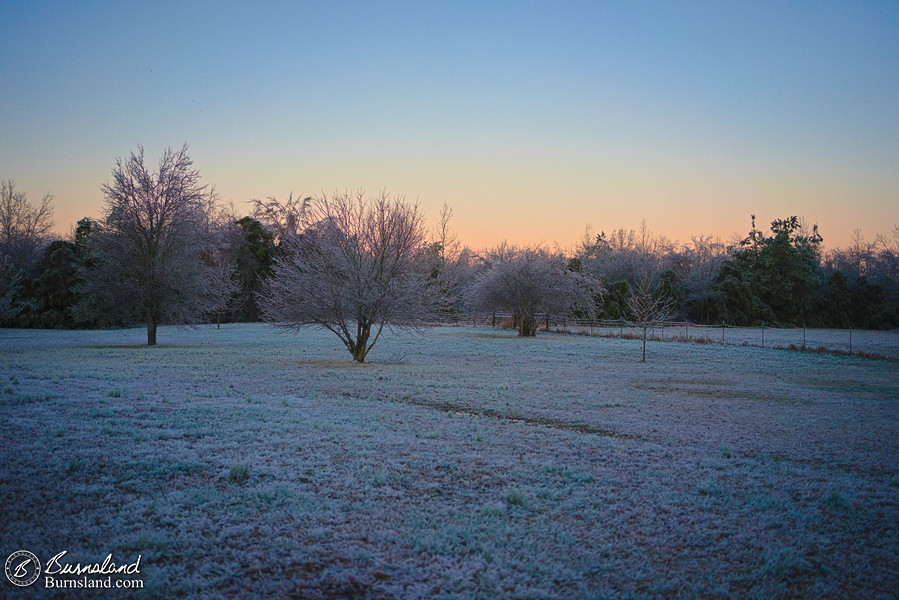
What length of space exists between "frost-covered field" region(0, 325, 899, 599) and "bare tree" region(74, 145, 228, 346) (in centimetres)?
1276

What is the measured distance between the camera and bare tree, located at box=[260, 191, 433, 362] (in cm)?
1744

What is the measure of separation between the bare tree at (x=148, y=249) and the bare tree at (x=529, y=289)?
16.5m

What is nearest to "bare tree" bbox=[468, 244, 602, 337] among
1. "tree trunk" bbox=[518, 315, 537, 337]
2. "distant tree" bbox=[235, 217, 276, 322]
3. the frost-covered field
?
"tree trunk" bbox=[518, 315, 537, 337]

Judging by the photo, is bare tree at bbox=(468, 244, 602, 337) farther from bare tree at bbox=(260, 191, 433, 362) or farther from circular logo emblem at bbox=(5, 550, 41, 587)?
circular logo emblem at bbox=(5, 550, 41, 587)

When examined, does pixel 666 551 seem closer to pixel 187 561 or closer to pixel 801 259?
pixel 187 561

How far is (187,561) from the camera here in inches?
153

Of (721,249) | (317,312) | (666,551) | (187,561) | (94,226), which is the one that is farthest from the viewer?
(721,249)

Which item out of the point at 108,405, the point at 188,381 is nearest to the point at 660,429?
the point at 108,405

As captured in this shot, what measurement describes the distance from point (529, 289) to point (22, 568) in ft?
103

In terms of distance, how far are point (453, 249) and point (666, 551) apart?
6283 cm

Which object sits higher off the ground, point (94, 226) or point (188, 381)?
point (94, 226)

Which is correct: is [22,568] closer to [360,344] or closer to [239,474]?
[239,474]

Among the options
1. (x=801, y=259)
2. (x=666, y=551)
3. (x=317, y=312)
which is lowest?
(x=666, y=551)

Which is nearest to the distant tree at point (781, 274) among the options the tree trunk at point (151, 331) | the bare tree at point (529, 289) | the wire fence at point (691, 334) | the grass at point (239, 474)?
the wire fence at point (691, 334)
